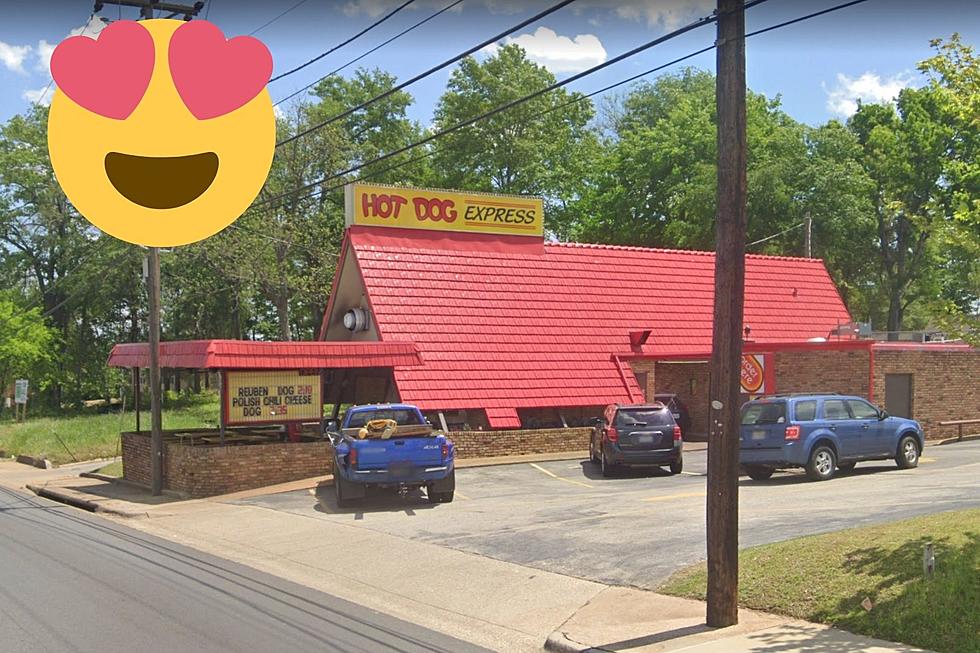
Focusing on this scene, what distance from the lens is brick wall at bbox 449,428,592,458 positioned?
2405cm

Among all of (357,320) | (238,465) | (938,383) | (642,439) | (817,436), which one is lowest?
(238,465)

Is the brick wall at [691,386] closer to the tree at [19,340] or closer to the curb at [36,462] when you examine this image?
the curb at [36,462]

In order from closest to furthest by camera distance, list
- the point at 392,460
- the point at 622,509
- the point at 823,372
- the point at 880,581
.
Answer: the point at 880,581 < the point at 622,509 < the point at 392,460 < the point at 823,372

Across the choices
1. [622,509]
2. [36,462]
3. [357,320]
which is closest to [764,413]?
[622,509]

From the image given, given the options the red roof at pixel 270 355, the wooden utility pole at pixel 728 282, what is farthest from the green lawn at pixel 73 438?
the wooden utility pole at pixel 728 282

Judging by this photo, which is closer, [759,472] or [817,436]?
[817,436]

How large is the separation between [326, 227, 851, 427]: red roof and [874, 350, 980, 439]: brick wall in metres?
6.00

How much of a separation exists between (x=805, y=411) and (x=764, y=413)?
76 cm

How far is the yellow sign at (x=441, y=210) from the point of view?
27562 mm

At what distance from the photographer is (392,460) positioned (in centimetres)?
1703

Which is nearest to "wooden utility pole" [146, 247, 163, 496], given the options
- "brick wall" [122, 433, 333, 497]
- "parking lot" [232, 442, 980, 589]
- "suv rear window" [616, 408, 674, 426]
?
"brick wall" [122, 433, 333, 497]

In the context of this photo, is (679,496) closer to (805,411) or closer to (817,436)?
(817,436)

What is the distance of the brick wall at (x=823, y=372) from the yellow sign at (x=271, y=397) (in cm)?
1329

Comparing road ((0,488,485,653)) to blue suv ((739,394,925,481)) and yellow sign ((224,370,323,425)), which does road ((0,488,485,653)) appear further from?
blue suv ((739,394,925,481))
